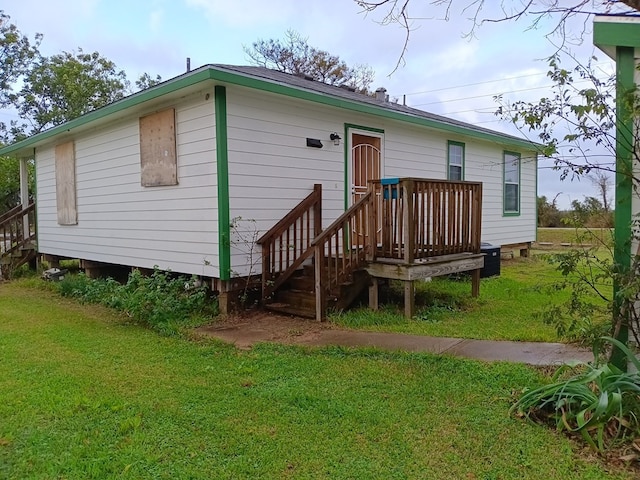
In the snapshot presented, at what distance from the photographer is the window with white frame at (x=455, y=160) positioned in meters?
9.81

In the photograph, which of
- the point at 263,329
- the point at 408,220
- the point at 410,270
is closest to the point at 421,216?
the point at 408,220

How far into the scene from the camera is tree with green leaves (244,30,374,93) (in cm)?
2612

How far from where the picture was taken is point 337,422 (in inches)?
118

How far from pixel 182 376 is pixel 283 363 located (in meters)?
0.85

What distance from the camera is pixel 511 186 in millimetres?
12039

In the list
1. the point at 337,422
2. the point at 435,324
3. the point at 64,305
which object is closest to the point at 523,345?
the point at 435,324

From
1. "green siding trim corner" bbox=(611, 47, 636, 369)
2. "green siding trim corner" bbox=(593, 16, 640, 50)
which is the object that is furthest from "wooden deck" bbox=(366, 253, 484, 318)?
"green siding trim corner" bbox=(593, 16, 640, 50)

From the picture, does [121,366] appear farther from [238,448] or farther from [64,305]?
[64,305]

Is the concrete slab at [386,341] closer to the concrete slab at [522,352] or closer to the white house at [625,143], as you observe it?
the concrete slab at [522,352]

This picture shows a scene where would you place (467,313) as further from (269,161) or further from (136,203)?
(136,203)

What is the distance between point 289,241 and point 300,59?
2191 centimetres

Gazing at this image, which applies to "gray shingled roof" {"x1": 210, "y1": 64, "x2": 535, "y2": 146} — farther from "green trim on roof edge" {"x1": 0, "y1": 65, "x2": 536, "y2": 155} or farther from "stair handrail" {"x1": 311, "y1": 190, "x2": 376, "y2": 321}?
"stair handrail" {"x1": 311, "y1": 190, "x2": 376, "y2": 321}

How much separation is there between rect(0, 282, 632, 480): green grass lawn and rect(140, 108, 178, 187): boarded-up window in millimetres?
2832

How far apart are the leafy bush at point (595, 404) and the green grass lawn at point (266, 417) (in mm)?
140
